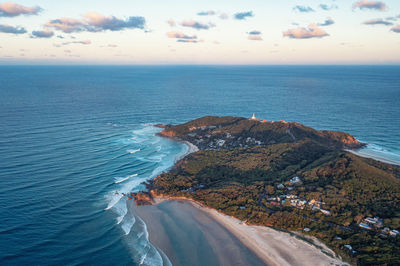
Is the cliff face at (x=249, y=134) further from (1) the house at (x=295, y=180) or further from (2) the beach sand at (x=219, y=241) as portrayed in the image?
(2) the beach sand at (x=219, y=241)

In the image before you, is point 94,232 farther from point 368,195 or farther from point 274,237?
point 368,195

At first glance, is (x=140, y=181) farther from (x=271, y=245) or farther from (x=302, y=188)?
(x=302, y=188)

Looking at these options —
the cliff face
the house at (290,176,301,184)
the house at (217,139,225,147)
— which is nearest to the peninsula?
the house at (290,176,301,184)

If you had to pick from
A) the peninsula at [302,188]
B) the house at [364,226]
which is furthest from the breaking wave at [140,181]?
the house at [364,226]

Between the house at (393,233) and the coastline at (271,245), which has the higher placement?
the house at (393,233)

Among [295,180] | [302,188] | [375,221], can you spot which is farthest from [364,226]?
[295,180]

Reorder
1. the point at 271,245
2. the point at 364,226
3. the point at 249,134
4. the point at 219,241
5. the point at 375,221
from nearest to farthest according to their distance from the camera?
1. the point at 271,245
2. the point at 219,241
3. the point at 364,226
4. the point at 375,221
5. the point at 249,134
